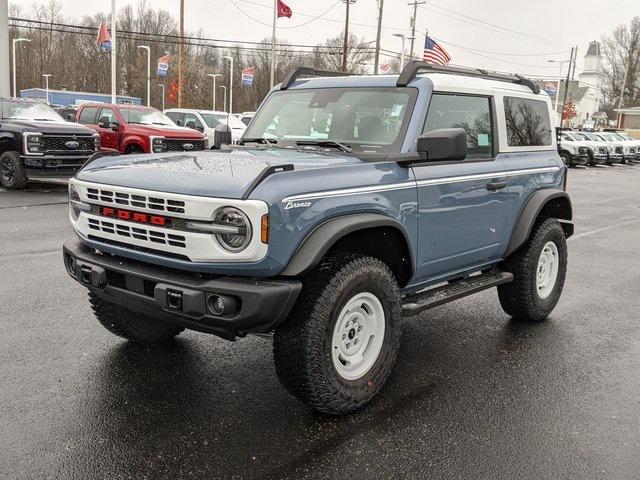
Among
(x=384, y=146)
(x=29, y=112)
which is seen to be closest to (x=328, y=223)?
(x=384, y=146)

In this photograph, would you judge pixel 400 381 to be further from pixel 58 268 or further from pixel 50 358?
pixel 58 268

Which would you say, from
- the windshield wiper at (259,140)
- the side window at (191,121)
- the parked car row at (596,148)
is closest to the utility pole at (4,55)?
the side window at (191,121)

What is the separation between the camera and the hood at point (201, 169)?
3.22m

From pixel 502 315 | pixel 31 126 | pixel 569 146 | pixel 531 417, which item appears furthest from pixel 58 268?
pixel 569 146

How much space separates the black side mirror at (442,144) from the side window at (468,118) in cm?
46

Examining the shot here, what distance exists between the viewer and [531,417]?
3.71m

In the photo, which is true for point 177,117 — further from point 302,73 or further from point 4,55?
point 302,73

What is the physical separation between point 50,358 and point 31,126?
34.5 ft

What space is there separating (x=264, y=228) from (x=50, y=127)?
12.0m

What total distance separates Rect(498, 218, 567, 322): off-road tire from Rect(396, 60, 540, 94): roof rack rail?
126 centimetres

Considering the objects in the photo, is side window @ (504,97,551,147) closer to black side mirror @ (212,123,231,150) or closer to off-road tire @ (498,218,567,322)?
off-road tire @ (498,218,567,322)

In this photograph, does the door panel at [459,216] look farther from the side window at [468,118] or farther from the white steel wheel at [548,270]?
the white steel wheel at [548,270]

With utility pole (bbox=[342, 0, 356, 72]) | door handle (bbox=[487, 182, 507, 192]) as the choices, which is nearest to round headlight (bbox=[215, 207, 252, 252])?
door handle (bbox=[487, 182, 507, 192])

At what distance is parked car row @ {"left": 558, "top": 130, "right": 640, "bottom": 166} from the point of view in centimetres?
3222
